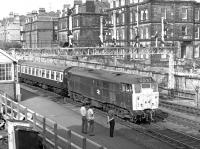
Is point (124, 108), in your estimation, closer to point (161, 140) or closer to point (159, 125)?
point (159, 125)

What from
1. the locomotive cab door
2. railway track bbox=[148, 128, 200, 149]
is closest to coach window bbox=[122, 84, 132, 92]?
the locomotive cab door

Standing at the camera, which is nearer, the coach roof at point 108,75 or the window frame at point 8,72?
the coach roof at point 108,75

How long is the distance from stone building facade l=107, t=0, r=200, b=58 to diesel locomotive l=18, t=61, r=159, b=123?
3428 centimetres

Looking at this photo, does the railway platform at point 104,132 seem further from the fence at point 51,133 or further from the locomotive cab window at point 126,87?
the locomotive cab window at point 126,87

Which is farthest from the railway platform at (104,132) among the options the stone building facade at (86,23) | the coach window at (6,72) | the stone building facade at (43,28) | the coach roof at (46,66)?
the stone building facade at (43,28)

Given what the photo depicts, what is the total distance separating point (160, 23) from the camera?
68.1 metres

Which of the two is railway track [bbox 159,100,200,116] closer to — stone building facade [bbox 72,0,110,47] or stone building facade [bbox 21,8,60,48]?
stone building facade [bbox 72,0,110,47]

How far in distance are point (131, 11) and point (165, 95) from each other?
3750 cm

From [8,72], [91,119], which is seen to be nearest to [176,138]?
[91,119]

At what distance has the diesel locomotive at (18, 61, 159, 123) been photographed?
23.5 m

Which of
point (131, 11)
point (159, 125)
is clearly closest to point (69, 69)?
point (159, 125)

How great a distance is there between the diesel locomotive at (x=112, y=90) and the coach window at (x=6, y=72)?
18.7ft

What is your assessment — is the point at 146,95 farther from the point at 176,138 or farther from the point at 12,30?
the point at 12,30

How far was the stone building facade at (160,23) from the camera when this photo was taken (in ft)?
223
